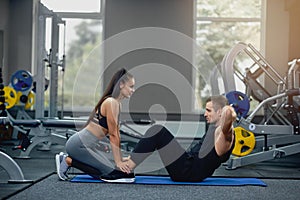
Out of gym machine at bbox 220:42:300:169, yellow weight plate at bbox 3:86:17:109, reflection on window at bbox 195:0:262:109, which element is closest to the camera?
gym machine at bbox 220:42:300:169

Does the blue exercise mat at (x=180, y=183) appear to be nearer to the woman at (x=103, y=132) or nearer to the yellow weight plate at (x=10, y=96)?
the woman at (x=103, y=132)

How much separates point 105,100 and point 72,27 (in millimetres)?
4600

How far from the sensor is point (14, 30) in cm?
747

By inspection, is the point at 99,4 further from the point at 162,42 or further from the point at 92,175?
the point at 92,175

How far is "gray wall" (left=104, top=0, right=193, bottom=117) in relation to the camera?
743 centimetres

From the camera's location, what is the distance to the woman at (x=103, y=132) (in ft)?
10.3

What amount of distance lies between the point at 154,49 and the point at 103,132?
4.39 meters

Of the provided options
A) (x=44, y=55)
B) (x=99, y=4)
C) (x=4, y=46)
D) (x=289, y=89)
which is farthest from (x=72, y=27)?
(x=289, y=89)

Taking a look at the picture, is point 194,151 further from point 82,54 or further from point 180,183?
point 82,54

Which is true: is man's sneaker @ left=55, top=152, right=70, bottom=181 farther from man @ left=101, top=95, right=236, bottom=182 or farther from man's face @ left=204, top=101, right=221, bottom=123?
man's face @ left=204, top=101, right=221, bottom=123

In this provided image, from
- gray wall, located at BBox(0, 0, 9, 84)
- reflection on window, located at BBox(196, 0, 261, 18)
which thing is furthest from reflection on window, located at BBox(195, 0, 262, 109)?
gray wall, located at BBox(0, 0, 9, 84)

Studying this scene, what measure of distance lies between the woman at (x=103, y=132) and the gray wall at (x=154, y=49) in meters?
4.14

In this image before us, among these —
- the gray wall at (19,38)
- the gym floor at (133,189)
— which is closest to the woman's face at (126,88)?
the gym floor at (133,189)

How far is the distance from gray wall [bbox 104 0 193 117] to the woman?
4137 mm
